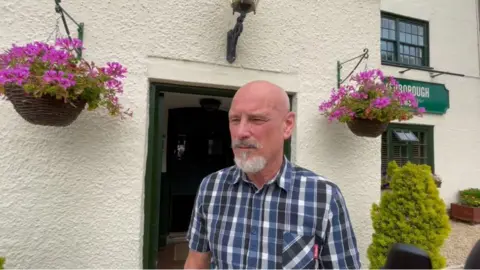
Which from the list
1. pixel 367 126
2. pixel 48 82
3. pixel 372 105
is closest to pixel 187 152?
pixel 367 126

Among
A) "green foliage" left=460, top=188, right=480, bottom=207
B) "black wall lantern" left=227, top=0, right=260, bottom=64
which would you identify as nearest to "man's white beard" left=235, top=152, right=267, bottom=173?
"black wall lantern" left=227, top=0, right=260, bottom=64

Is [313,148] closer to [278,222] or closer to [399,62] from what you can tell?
[278,222]

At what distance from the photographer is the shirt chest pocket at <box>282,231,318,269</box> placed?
1.47 m

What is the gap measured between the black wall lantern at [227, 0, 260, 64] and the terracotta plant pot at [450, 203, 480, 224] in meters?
8.00

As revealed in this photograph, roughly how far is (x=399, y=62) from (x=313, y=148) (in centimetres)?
632

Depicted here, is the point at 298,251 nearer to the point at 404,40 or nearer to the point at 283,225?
the point at 283,225

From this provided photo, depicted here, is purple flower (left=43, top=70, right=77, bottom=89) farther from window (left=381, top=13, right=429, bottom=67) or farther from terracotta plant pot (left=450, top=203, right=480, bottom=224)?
terracotta plant pot (left=450, top=203, right=480, bottom=224)

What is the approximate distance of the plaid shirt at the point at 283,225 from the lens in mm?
1502

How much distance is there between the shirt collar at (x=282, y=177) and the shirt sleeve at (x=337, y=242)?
8.9 inches

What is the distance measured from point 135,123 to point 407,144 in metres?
7.50

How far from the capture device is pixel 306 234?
1.51 m

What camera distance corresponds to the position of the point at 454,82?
28.4ft

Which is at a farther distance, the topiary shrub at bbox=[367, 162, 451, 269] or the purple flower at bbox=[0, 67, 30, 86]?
the topiary shrub at bbox=[367, 162, 451, 269]

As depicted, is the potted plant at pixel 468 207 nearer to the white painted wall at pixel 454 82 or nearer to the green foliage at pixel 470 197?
the green foliage at pixel 470 197
